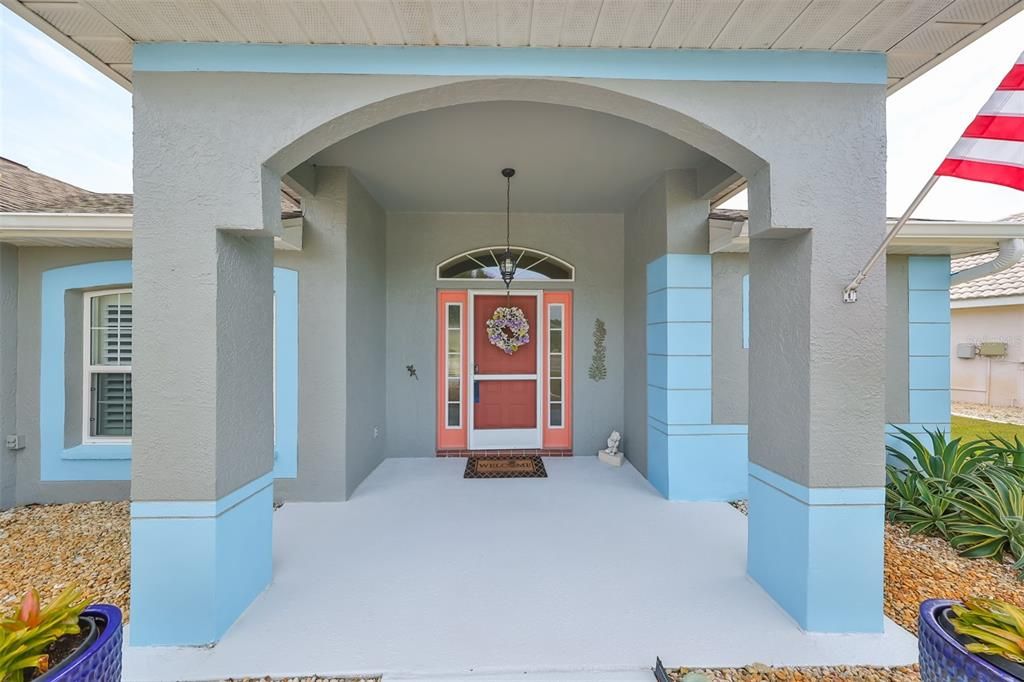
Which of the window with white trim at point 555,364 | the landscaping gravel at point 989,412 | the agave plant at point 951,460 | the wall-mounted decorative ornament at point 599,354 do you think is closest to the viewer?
the agave plant at point 951,460

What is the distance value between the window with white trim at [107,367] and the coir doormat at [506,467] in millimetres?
3443

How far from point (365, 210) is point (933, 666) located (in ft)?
16.7

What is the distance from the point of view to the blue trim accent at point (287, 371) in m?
4.20

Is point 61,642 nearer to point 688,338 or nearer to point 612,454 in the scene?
point 688,338

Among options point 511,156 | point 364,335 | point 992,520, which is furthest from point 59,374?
point 992,520

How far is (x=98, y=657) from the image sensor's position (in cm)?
152

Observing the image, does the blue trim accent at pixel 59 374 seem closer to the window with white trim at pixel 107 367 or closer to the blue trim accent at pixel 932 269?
the window with white trim at pixel 107 367

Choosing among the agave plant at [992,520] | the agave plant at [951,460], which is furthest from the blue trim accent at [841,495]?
the agave plant at [951,460]

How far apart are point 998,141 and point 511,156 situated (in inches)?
119

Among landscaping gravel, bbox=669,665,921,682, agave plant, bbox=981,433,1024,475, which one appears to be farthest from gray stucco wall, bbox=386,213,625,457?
landscaping gravel, bbox=669,665,921,682

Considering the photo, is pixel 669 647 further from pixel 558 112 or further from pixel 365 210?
pixel 365 210

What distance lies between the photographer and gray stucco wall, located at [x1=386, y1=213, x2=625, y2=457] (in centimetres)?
568

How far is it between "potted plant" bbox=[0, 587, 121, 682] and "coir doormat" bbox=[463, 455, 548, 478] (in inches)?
135

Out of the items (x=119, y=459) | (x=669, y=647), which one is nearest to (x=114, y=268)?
(x=119, y=459)
